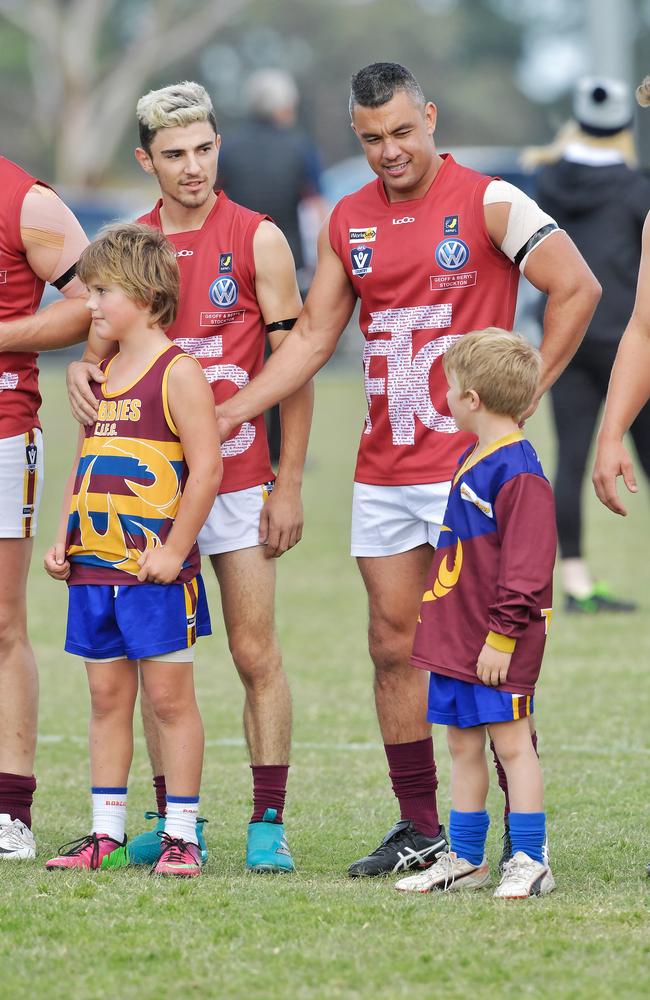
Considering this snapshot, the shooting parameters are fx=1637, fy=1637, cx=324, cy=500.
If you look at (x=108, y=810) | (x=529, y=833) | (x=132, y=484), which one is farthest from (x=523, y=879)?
(x=132, y=484)

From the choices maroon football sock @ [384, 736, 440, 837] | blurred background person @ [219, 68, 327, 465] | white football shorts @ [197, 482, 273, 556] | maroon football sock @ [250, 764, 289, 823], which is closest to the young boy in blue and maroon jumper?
maroon football sock @ [384, 736, 440, 837]

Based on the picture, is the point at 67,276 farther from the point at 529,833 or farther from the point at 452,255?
the point at 529,833

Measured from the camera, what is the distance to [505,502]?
4297 millimetres

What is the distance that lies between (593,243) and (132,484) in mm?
5012

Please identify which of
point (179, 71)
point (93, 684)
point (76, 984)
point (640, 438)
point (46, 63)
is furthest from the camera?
point (179, 71)

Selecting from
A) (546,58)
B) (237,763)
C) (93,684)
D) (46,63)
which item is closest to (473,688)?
(93,684)

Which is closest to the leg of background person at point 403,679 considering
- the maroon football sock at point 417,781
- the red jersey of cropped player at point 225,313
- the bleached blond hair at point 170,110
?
the maroon football sock at point 417,781

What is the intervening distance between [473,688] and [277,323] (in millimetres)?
1320

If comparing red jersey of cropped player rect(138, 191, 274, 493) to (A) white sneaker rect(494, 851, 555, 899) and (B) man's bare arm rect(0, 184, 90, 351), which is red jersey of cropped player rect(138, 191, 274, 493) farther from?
(A) white sneaker rect(494, 851, 555, 899)

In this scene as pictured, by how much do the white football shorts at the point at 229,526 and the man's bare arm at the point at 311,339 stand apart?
28cm

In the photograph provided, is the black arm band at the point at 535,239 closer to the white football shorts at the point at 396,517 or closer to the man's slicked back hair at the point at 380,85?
the man's slicked back hair at the point at 380,85

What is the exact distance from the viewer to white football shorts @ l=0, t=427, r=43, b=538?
500 centimetres

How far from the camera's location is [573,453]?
908 cm

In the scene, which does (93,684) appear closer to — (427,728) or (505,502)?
(427,728)
